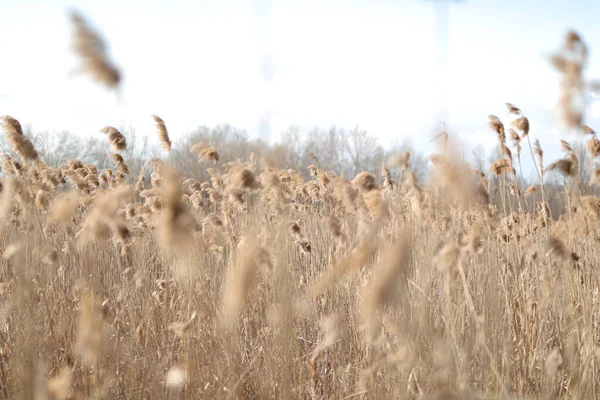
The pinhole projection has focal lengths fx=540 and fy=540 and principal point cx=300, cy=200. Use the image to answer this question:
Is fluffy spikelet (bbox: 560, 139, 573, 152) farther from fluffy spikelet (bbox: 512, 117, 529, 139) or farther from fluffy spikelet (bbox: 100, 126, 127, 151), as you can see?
fluffy spikelet (bbox: 100, 126, 127, 151)

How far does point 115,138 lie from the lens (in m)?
2.74

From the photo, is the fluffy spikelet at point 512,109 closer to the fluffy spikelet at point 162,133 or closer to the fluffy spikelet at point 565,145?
the fluffy spikelet at point 565,145

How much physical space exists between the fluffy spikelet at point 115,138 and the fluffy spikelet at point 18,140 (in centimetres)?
42

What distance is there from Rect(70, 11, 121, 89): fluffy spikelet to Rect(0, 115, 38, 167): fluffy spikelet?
2.69 ft

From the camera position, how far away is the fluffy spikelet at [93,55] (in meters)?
1.61

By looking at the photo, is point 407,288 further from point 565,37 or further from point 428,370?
point 565,37

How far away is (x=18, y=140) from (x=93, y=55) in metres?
0.91

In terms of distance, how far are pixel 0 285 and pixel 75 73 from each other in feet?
7.74

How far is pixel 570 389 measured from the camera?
8.28 feet

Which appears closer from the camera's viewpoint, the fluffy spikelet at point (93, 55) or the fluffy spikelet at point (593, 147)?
the fluffy spikelet at point (93, 55)

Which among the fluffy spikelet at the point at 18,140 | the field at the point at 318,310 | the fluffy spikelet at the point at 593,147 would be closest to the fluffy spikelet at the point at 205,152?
the field at the point at 318,310

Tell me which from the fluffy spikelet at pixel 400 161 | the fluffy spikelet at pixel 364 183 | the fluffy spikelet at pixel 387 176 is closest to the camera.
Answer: the fluffy spikelet at pixel 364 183

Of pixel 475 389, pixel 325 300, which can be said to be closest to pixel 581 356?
pixel 475 389

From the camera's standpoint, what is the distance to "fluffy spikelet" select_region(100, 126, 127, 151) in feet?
8.93
